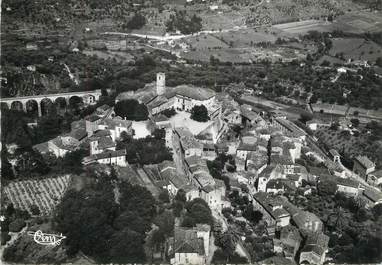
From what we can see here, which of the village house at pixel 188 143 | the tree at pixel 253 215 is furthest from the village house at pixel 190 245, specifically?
the village house at pixel 188 143

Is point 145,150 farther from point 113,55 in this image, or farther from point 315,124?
point 113,55

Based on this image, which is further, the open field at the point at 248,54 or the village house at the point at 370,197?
the open field at the point at 248,54

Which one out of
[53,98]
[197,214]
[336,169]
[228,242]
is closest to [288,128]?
[336,169]

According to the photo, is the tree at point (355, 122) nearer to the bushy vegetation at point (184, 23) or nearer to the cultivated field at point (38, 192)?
the cultivated field at point (38, 192)

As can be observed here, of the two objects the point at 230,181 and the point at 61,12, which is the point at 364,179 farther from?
the point at 61,12

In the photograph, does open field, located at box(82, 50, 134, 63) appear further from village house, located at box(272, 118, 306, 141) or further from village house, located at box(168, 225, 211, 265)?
village house, located at box(168, 225, 211, 265)

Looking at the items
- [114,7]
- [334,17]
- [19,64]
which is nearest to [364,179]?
[19,64]
